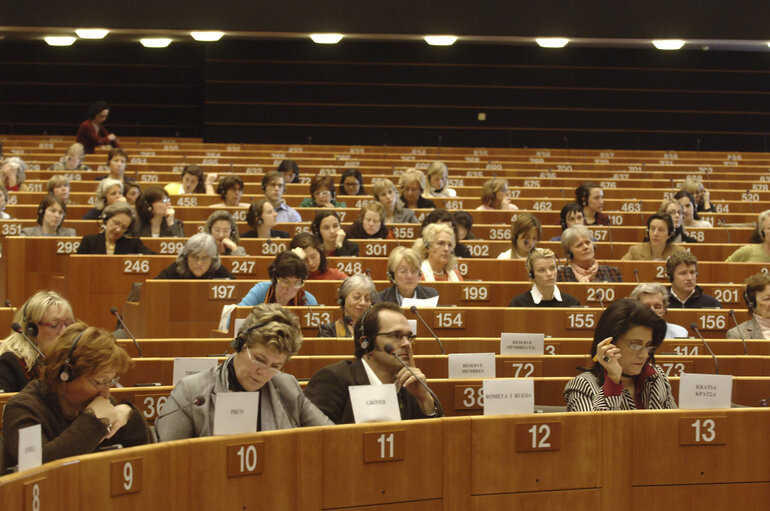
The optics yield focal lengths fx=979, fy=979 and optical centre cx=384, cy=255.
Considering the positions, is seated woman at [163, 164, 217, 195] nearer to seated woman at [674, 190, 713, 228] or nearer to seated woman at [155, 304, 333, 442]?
seated woman at [674, 190, 713, 228]

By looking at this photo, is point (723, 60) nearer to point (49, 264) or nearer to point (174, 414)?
point (49, 264)

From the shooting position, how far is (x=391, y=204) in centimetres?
661

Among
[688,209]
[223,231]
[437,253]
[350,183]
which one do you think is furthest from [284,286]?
[688,209]

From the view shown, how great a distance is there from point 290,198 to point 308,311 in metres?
3.39

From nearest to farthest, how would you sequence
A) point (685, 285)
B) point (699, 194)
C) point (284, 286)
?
point (284, 286), point (685, 285), point (699, 194)

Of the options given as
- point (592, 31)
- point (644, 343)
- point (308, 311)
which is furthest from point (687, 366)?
point (592, 31)

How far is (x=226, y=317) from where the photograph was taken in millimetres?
4141

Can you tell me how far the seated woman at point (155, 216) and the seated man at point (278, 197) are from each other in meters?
0.90

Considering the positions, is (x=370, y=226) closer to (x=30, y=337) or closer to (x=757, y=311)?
(x=757, y=311)

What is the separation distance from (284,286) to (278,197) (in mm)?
2585

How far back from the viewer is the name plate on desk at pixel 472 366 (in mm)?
3238

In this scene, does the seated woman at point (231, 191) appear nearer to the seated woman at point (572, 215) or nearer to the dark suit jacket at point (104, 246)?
the dark suit jacket at point (104, 246)

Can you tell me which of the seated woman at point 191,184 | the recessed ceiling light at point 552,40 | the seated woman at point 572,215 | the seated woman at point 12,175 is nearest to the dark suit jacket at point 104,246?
the seated woman at point 191,184

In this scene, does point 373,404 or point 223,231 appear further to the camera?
point 223,231
